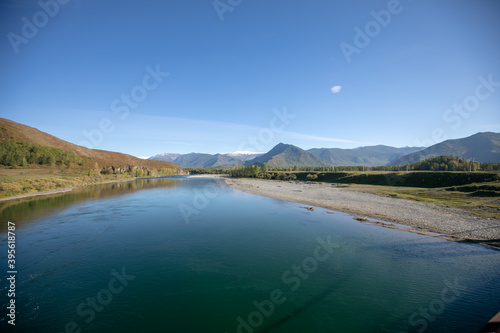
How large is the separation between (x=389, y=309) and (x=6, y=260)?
83.8 ft

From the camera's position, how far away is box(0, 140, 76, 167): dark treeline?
78750mm

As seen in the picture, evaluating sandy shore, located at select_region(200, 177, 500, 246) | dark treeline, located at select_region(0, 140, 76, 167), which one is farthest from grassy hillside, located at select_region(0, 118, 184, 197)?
sandy shore, located at select_region(200, 177, 500, 246)

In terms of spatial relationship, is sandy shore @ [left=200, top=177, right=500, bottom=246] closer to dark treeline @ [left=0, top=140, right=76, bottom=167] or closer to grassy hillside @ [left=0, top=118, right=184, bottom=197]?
grassy hillside @ [left=0, top=118, right=184, bottom=197]

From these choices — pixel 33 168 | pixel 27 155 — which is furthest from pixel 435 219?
pixel 27 155

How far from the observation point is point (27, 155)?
8838 cm

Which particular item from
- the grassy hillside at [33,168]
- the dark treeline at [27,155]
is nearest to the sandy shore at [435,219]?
the grassy hillside at [33,168]

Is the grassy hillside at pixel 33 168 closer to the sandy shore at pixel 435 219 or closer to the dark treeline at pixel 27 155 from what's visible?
the dark treeline at pixel 27 155

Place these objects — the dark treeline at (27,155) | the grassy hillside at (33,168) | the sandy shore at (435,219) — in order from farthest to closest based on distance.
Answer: the dark treeline at (27,155)
the grassy hillside at (33,168)
the sandy shore at (435,219)

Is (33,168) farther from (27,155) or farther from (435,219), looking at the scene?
(435,219)

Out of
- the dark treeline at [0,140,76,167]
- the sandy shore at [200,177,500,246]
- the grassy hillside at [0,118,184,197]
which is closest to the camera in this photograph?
the sandy shore at [200,177,500,246]

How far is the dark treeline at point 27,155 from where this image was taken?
78750mm

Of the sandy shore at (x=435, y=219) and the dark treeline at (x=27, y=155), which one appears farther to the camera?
the dark treeline at (x=27, y=155)

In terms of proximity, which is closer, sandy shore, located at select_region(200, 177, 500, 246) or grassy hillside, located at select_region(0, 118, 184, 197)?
sandy shore, located at select_region(200, 177, 500, 246)

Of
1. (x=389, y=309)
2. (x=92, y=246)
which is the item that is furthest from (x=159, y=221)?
(x=389, y=309)
